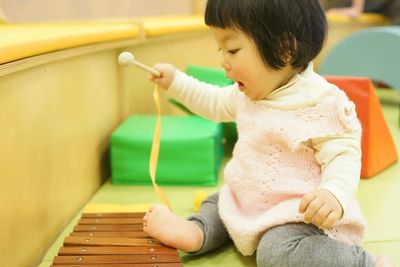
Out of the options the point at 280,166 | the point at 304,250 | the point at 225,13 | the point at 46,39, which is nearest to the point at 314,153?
the point at 280,166

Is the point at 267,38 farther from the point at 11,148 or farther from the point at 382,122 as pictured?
the point at 382,122

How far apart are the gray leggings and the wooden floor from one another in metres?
0.09

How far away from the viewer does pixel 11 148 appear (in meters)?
0.81

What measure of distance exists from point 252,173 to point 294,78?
0.18 m

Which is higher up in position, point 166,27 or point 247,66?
point 247,66

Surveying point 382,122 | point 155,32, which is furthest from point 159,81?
point 382,122

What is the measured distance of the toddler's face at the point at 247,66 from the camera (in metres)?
0.86

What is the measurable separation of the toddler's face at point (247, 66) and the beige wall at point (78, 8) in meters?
0.67

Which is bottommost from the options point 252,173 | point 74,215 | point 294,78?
point 74,215

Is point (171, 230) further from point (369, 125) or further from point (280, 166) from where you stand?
point (369, 125)

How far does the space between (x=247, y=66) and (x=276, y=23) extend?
0.28 feet

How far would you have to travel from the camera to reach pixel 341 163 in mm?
814

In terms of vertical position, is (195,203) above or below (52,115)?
below

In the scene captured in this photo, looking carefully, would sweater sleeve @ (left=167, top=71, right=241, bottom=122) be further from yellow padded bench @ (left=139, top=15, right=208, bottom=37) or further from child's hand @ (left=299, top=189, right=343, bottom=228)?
yellow padded bench @ (left=139, top=15, right=208, bottom=37)
